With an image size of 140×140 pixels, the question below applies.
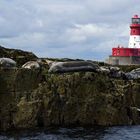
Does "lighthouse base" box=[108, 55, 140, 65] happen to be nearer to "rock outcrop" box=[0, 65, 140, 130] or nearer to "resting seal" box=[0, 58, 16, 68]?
"rock outcrop" box=[0, 65, 140, 130]

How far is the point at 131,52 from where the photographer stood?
10531 cm

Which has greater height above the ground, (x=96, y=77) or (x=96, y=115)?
(x=96, y=77)

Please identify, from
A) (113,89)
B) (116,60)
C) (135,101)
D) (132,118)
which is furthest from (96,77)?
(116,60)

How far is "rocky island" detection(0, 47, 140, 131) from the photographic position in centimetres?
3747

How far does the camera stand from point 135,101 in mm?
48062

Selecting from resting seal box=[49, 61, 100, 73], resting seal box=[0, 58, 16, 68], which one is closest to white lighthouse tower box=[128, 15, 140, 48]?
resting seal box=[49, 61, 100, 73]

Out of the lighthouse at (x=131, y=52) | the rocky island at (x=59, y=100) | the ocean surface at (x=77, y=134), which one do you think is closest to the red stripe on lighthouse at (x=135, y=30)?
the lighthouse at (x=131, y=52)

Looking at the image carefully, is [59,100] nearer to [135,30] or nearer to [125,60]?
[125,60]

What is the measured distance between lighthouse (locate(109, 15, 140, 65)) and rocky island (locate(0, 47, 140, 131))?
62.2 metres

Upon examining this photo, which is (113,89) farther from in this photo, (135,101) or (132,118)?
(135,101)

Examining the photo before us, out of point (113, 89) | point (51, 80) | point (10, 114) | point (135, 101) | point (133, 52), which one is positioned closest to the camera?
point (10, 114)

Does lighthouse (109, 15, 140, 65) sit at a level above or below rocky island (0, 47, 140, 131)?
above

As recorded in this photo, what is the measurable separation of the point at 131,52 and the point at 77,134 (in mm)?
71719

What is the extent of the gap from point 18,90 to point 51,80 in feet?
9.40
